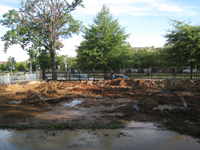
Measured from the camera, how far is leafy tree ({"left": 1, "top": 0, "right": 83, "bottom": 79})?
2755 centimetres

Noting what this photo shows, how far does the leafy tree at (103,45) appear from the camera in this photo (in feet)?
93.6

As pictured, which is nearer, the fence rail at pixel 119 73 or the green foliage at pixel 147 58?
the fence rail at pixel 119 73

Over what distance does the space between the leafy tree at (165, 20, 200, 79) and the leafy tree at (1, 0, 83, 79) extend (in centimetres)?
1547

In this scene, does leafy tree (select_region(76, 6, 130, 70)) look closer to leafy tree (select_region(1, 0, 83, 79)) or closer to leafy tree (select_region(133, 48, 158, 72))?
leafy tree (select_region(1, 0, 83, 79))

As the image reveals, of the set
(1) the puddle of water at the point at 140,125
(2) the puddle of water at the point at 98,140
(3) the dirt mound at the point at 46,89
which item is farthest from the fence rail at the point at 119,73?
(2) the puddle of water at the point at 98,140

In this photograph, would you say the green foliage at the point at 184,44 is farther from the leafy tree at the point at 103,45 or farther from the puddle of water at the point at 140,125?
the puddle of water at the point at 140,125

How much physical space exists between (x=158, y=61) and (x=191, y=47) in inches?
889

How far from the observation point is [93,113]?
27.1ft

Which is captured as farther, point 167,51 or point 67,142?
point 167,51

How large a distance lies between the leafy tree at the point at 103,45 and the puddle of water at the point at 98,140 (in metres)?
22.6

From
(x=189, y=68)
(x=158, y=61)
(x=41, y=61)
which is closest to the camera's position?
(x=189, y=68)

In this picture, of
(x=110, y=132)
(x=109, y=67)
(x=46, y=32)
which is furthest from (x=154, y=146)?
(x=46, y=32)

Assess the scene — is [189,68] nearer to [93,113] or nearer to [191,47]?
[191,47]

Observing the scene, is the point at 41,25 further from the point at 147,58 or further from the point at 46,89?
the point at 147,58
